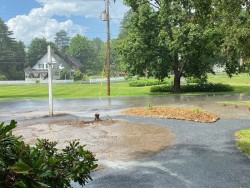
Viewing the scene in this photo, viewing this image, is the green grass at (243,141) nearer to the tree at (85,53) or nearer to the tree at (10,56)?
the tree at (10,56)

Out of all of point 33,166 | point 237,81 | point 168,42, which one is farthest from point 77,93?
point 33,166

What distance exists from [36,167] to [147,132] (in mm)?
10003

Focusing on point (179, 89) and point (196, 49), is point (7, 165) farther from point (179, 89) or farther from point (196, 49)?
point (179, 89)

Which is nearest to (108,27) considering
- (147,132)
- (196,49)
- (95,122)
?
(196,49)

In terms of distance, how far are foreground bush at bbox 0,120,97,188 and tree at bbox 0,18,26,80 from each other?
320ft

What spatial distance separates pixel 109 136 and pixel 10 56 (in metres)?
103

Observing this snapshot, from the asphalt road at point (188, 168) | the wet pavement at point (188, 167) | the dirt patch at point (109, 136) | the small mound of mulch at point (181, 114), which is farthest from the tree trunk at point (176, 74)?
the asphalt road at point (188, 168)

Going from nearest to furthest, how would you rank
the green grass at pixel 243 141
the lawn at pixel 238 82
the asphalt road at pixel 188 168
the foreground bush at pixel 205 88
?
the asphalt road at pixel 188 168 < the green grass at pixel 243 141 < the foreground bush at pixel 205 88 < the lawn at pixel 238 82

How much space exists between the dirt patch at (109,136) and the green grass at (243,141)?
7.10 ft

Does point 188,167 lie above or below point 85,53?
below

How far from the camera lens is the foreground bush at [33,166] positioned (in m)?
2.32

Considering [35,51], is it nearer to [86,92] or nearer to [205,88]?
[86,92]

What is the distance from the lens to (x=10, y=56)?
106500mm

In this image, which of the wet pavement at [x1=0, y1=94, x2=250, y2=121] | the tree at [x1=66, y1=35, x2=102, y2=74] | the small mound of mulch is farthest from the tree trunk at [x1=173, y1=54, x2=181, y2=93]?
the tree at [x1=66, y1=35, x2=102, y2=74]
